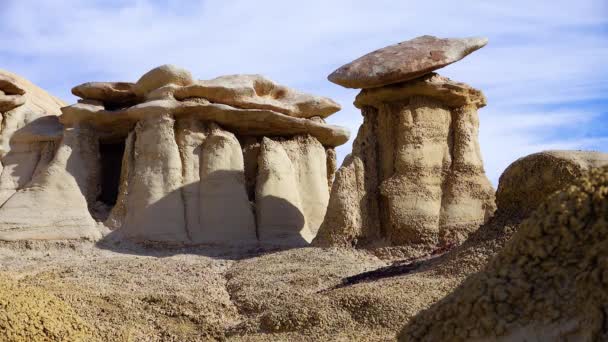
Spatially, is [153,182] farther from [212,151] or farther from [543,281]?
[543,281]

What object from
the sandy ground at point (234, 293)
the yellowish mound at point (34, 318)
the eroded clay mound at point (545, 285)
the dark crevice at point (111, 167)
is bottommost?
the sandy ground at point (234, 293)

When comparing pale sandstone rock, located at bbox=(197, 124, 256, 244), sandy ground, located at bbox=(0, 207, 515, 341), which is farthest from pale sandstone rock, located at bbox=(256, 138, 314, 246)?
sandy ground, located at bbox=(0, 207, 515, 341)

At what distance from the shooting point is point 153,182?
59.8ft

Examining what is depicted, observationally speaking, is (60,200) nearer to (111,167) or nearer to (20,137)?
(111,167)

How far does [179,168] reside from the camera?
18500 mm

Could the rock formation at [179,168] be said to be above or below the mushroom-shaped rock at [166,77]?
below

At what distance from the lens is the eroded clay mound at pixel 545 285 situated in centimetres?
525

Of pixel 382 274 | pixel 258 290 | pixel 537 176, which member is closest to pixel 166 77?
pixel 258 290

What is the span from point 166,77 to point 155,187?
2.18 metres

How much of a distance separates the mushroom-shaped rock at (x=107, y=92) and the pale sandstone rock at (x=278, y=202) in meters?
2.93

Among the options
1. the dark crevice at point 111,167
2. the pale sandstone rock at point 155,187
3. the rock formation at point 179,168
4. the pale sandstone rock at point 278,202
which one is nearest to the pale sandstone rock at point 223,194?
the rock formation at point 179,168

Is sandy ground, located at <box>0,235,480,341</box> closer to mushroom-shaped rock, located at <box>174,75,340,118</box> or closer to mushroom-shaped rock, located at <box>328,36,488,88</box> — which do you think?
mushroom-shaped rock, located at <box>328,36,488,88</box>

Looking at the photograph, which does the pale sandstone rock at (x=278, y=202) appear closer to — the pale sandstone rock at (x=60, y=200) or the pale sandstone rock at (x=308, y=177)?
the pale sandstone rock at (x=308, y=177)

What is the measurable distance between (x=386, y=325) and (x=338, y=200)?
6.12 m
